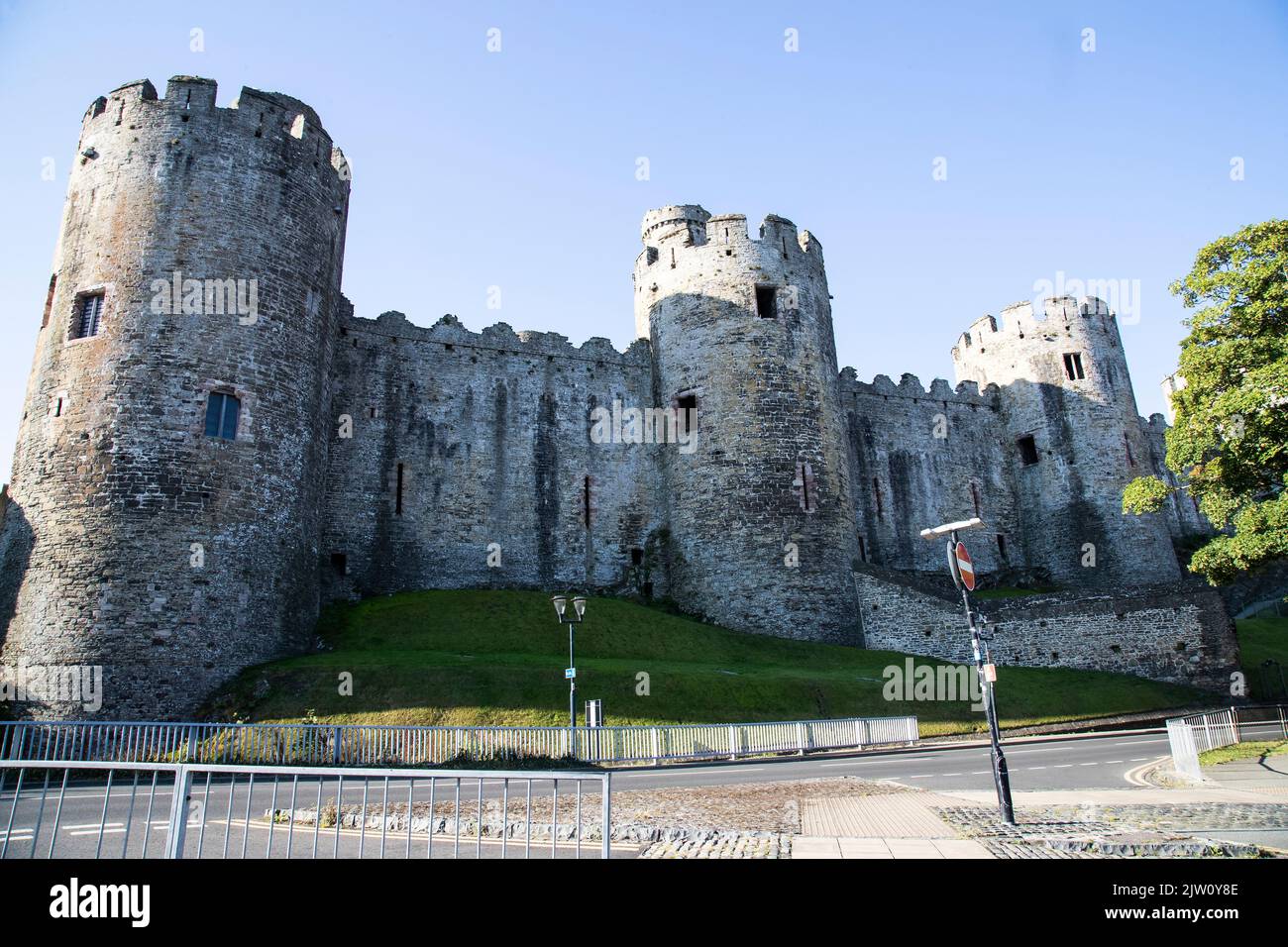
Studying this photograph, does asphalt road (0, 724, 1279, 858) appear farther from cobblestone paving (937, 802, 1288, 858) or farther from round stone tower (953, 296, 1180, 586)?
round stone tower (953, 296, 1180, 586)

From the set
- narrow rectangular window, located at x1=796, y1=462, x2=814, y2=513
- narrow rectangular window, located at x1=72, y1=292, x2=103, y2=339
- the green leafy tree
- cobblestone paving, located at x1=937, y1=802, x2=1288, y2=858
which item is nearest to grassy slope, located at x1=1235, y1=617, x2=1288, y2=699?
the green leafy tree

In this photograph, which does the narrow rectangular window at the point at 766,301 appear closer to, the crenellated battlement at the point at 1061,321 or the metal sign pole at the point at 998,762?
the crenellated battlement at the point at 1061,321

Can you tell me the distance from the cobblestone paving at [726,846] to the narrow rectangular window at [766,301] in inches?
992

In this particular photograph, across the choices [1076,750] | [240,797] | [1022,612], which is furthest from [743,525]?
[240,797]

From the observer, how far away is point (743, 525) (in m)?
28.9

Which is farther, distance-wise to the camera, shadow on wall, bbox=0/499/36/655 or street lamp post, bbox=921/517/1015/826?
shadow on wall, bbox=0/499/36/655

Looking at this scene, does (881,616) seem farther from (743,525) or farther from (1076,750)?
(1076,750)

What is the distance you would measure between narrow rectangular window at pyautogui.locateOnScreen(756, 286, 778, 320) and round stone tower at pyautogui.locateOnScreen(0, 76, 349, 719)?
49.6 ft

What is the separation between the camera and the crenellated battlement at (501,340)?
30625 mm

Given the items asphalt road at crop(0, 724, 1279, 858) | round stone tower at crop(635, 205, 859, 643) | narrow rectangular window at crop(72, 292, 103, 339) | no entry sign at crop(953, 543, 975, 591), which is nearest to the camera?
asphalt road at crop(0, 724, 1279, 858)

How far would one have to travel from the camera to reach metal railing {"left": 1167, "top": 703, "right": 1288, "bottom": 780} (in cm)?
1228

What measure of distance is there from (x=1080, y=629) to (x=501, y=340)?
22788mm

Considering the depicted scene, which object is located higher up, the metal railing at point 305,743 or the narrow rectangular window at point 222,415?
the narrow rectangular window at point 222,415

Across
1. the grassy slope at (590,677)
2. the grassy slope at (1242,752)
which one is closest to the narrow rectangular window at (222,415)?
the grassy slope at (590,677)
